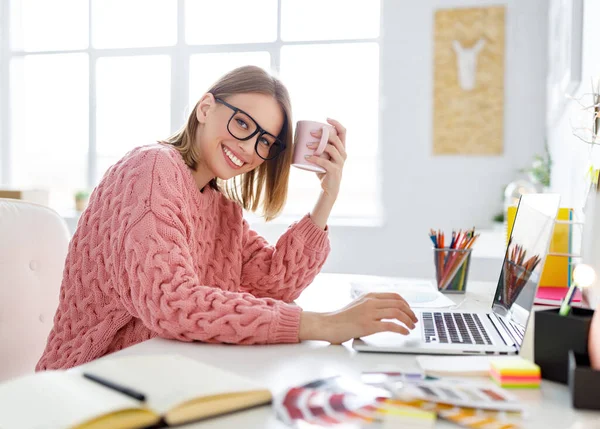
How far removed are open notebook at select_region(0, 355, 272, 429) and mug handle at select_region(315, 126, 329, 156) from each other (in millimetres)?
758

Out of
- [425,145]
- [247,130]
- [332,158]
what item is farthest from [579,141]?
[425,145]

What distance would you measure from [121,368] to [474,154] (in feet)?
12.0

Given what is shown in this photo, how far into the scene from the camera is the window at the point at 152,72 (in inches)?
177

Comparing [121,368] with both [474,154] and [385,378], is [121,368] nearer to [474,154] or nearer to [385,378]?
[385,378]

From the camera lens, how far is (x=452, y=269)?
5.05 feet

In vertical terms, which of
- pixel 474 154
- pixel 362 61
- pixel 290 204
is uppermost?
pixel 362 61

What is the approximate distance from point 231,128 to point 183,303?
0.49 metres

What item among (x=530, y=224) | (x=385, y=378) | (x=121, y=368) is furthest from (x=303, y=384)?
(x=530, y=224)

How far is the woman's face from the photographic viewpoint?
4.34 ft

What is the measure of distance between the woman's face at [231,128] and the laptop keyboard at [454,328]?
1.68 ft

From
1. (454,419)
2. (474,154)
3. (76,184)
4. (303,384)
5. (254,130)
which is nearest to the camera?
(454,419)

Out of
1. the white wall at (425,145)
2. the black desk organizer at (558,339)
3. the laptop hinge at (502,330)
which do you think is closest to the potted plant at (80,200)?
the white wall at (425,145)

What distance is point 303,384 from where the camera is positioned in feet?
2.40

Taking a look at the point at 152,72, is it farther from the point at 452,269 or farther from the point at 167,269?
the point at 167,269
